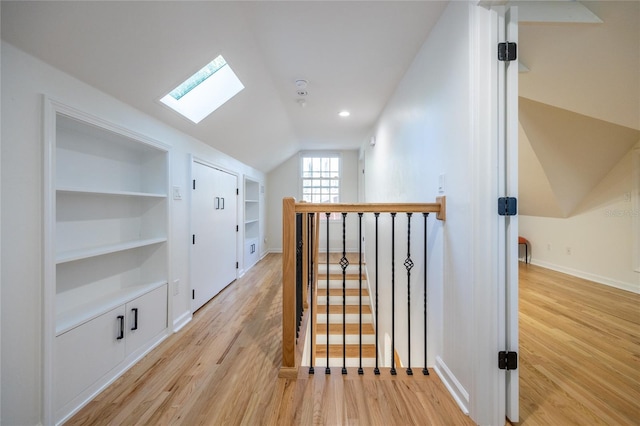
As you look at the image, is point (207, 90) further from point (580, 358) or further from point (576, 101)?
point (580, 358)

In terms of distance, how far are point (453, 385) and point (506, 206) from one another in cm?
107

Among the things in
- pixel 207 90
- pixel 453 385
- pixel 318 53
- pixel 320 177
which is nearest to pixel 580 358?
pixel 453 385

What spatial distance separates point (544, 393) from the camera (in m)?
1.47

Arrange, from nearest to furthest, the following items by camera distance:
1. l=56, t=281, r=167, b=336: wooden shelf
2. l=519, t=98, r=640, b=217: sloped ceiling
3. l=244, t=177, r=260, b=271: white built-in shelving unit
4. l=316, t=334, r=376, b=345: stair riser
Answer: l=56, t=281, r=167, b=336: wooden shelf → l=519, t=98, r=640, b=217: sloped ceiling → l=316, t=334, r=376, b=345: stair riser → l=244, t=177, r=260, b=271: white built-in shelving unit

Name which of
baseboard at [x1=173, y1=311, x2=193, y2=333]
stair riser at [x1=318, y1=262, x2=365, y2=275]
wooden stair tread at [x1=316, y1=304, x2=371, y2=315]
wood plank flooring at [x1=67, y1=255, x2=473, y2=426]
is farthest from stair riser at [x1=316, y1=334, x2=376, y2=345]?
baseboard at [x1=173, y1=311, x2=193, y2=333]

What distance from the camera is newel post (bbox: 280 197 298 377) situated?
1604 mm

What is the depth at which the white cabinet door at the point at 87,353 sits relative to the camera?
53.1 inches

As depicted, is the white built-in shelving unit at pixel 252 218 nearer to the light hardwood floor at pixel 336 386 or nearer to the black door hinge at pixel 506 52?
the light hardwood floor at pixel 336 386

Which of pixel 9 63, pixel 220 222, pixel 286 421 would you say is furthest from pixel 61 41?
pixel 220 222

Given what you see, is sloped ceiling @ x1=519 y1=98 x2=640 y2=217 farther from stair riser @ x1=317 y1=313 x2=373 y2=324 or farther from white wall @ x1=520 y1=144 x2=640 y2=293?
stair riser @ x1=317 y1=313 x2=373 y2=324

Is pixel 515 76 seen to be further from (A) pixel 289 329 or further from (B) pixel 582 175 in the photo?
(B) pixel 582 175

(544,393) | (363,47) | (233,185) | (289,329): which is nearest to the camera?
(544,393)

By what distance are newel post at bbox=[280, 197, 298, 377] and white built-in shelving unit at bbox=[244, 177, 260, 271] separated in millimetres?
3400

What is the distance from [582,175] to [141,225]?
565 cm
